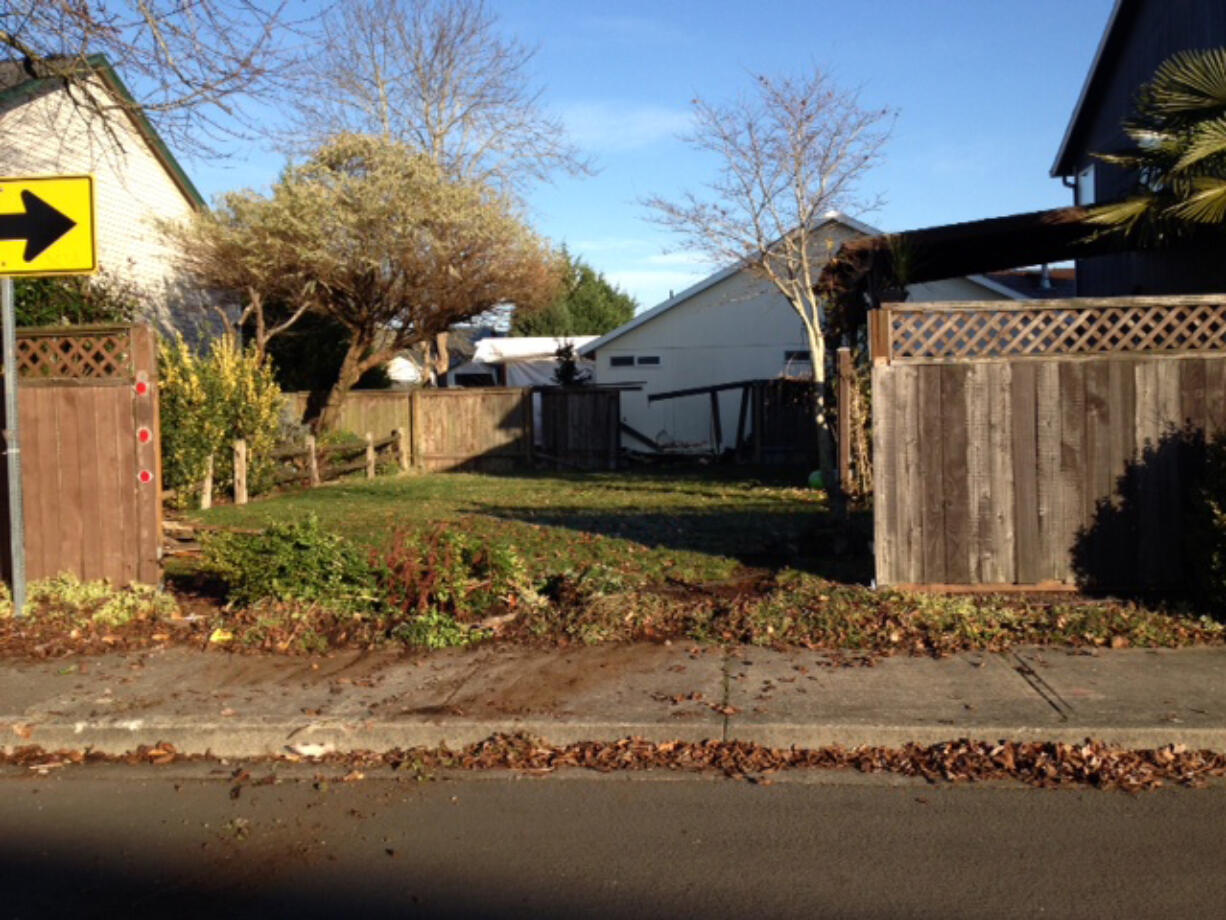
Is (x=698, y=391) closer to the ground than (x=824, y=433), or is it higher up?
higher up

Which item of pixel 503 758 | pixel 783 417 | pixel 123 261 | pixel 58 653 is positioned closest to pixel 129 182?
pixel 123 261

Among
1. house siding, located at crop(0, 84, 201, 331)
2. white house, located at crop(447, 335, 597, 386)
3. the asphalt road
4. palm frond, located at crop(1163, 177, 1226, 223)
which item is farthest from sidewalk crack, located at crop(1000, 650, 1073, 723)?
white house, located at crop(447, 335, 597, 386)

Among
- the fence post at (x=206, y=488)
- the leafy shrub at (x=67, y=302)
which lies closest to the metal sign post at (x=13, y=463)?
the leafy shrub at (x=67, y=302)

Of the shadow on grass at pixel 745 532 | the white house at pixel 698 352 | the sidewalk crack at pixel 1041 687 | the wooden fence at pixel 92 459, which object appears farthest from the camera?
the white house at pixel 698 352

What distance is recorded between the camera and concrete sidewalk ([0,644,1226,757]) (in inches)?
243

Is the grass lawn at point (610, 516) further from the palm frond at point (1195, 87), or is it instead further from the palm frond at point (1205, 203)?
the palm frond at point (1195, 87)

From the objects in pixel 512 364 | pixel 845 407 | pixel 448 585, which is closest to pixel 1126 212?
pixel 845 407

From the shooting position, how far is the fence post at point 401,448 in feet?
82.6

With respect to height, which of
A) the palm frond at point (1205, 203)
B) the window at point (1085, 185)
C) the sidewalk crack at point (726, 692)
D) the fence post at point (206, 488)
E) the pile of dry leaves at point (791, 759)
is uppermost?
the window at point (1085, 185)

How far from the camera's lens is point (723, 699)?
670 centimetres

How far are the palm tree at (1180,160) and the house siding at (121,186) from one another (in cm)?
1346

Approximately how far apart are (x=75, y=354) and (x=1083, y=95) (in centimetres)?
1677

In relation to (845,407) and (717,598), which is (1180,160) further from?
(717,598)

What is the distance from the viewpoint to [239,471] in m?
18.4
